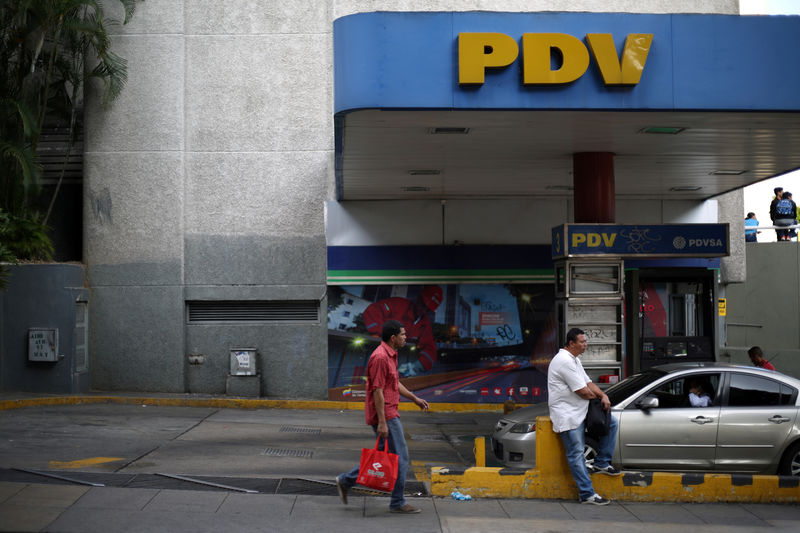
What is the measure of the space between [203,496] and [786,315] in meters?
17.1

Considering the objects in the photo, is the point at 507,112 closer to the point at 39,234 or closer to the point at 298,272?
the point at 298,272

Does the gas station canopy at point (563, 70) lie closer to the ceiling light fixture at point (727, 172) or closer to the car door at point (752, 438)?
the car door at point (752, 438)

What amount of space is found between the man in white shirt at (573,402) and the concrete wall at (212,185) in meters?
9.56

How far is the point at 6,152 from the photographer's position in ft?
50.3

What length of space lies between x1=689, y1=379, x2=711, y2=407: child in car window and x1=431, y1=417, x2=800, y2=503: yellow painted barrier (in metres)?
0.89

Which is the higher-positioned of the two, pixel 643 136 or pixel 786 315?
pixel 643 136

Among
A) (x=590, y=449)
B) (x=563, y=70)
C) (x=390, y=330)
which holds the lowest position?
(x=590, y=449)

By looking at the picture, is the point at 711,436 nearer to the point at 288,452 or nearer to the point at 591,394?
the point at 591,394

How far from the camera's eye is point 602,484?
8.45 m

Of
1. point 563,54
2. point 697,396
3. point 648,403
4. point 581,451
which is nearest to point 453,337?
point 697,396

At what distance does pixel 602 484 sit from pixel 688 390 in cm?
171

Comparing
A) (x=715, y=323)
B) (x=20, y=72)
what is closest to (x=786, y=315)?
(x=715, y=323)

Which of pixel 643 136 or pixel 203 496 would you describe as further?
pixel 643 136

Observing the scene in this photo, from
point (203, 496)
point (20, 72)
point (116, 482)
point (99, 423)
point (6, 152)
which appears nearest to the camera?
point (203, 496)
